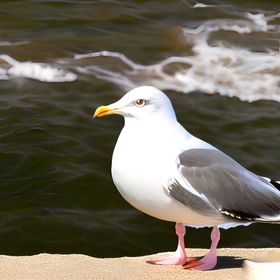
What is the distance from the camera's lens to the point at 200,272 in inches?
175

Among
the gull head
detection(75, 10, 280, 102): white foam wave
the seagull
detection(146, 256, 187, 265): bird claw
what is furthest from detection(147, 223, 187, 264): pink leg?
detection(75, 10, 280, 102): white foam wave

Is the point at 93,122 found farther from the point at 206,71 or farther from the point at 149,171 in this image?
the point at 149,171

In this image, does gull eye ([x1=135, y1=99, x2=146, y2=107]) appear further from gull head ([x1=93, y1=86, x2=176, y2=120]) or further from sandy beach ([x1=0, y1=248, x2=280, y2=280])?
sandy beach ([x1=0, y1=248, x2=280, y2=280])

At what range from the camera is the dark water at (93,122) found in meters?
5.98

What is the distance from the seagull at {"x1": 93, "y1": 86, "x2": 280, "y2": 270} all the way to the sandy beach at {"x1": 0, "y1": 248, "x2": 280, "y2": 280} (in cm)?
28

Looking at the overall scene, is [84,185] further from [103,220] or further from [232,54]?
[232,54]

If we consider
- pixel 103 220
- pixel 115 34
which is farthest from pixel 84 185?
pixel 115 34

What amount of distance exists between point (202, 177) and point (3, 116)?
378 cm

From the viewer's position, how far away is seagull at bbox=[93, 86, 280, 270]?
163 inches

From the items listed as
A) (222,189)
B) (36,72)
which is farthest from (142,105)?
(36,72)

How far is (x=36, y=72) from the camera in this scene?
898cm

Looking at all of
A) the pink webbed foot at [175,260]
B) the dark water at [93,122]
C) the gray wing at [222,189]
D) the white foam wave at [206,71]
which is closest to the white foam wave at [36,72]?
the dark water at [93,122]

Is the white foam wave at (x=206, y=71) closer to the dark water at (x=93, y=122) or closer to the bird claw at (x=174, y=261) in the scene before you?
the dark water at (x=93, y=122)

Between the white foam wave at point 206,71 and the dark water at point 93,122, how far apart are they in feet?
0.12
